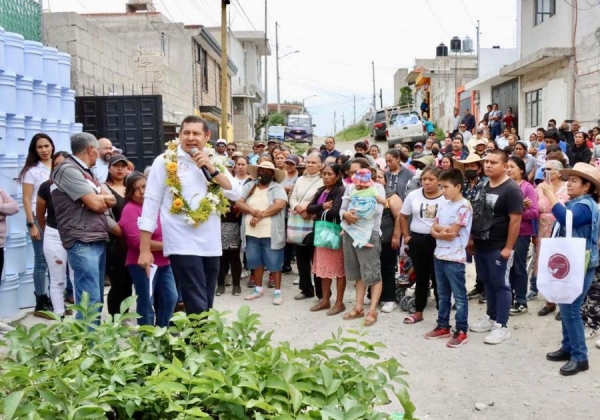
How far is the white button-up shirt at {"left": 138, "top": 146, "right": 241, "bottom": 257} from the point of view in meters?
4.66

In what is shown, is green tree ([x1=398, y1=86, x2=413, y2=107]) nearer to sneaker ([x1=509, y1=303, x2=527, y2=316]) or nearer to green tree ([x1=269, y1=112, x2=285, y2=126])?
green tree ([x1=269, y1=112, x2=285, y2=126])

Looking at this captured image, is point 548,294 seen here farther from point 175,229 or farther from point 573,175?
point 175,229

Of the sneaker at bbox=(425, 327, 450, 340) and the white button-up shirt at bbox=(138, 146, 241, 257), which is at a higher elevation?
the white button-up shirt at bbox=(138, 146, 241, 257)

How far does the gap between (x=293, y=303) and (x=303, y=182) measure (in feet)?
5.15

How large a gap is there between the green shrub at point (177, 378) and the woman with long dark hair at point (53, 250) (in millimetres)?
3628

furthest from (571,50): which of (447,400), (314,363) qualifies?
(314,363)

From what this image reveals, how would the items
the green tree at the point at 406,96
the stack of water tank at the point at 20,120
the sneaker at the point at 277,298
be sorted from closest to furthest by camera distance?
the stack of water tank at the point at 20,120 < the sneaker at the point at 277,298 < the green tree at the point at 406,96

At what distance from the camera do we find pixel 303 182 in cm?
827

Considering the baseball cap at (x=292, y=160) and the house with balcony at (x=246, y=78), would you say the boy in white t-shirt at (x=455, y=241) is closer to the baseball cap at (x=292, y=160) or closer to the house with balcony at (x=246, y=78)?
the baseball cap at (x=292, y=160)

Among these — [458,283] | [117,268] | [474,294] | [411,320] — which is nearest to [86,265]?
[117,268]

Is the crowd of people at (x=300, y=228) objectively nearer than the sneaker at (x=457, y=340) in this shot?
Yes

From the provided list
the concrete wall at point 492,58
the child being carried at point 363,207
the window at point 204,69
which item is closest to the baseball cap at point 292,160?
the child being carried at point 363,207

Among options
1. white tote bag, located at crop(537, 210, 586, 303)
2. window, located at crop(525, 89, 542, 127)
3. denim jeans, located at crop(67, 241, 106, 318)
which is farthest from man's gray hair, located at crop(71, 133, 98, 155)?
window, located at crop(525, 89, 542, 127)

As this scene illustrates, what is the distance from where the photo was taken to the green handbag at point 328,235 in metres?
7.52
